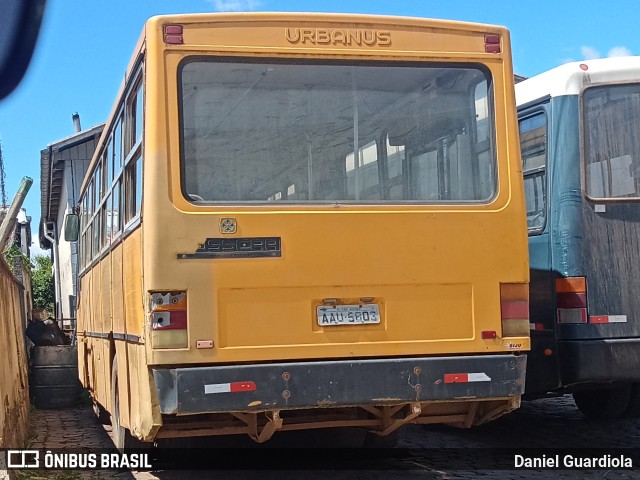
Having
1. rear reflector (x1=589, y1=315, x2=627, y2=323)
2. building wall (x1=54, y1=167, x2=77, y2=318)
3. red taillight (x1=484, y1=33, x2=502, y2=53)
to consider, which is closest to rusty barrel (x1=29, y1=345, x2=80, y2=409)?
rear reflector (x1=589, y1=315, x2=627, y2=323)

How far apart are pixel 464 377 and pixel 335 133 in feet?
6.08

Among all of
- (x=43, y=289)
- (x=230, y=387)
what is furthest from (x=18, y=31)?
(x=43, y=289)

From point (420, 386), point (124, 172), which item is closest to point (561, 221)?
point (420, 386)

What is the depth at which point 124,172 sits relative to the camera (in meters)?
7.08

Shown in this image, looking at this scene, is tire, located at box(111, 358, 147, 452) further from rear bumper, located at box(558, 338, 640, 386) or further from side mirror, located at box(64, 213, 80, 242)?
side mirror, located at box(64, 213, 80, 242)

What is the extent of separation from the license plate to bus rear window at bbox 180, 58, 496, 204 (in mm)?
728

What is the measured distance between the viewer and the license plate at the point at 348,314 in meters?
5.92

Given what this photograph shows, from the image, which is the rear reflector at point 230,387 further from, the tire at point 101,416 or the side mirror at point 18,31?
the tire at point 101,416

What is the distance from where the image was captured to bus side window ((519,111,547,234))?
8008mm

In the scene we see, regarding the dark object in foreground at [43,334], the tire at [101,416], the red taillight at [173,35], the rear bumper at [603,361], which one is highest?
the red taillight at [173,35]

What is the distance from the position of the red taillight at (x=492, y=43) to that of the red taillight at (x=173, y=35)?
2133 mm

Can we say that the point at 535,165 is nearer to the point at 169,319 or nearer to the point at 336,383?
the point at 336,383

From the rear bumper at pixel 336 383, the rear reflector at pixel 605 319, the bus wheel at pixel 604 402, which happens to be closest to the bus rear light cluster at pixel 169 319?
the rear bumper at pixel 336 383

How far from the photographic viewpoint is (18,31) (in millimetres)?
3209
